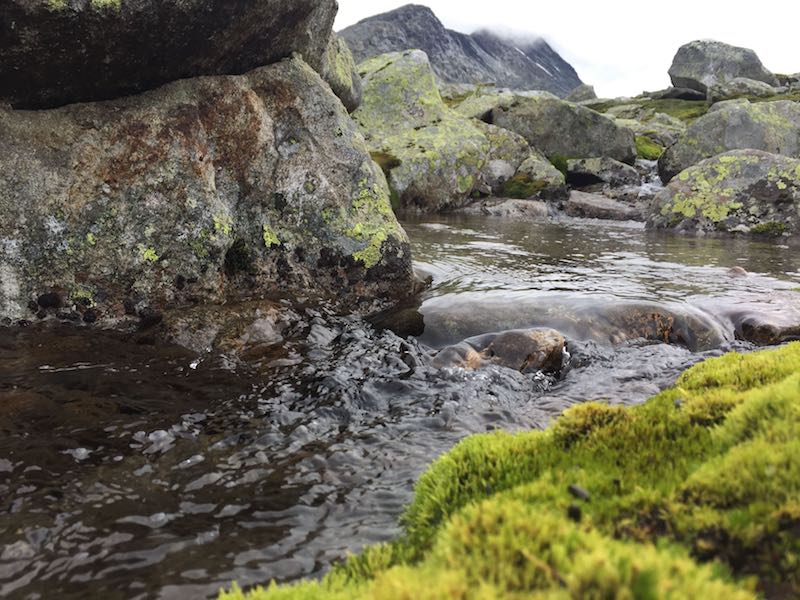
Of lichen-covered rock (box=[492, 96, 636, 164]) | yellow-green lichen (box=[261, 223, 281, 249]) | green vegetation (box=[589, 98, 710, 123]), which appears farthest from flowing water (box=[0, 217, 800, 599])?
green vegetation (box=[589, 98, 710, 123])

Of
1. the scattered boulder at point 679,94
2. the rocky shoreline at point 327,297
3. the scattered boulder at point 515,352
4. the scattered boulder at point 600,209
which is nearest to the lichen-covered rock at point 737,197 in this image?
the scattered boulder at point 600,209

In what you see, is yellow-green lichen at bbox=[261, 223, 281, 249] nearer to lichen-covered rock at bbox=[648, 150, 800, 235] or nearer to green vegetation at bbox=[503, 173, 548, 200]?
lichen-covered rock at bbox=[648, 150, 800, 235]

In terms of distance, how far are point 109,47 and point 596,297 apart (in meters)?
10.6

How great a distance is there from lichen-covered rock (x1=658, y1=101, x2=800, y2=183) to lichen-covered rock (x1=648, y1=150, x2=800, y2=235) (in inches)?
423

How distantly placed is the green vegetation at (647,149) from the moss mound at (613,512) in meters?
58.1

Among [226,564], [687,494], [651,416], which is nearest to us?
[687,494]

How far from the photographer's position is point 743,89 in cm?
8894

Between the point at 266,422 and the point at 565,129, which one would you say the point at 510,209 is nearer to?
the point at 565,129

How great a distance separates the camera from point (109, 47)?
894 centimetres

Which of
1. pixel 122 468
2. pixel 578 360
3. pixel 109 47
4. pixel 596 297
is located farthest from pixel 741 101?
pixel 122 468

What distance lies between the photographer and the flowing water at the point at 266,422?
4.64m

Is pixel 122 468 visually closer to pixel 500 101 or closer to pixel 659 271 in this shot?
pixel 659 271

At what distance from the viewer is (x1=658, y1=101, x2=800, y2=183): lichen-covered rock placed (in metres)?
37.8

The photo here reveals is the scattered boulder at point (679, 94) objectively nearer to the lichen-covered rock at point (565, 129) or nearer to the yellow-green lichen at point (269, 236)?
the lichen-covered rock at point (565, 129)
